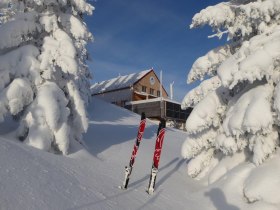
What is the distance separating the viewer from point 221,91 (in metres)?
16.0

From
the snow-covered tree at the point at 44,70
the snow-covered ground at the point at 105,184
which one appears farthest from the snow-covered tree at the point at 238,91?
the snow-covered tree at the point at 44,70

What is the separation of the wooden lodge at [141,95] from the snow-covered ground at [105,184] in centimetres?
2658

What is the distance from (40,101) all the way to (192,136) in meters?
6.20

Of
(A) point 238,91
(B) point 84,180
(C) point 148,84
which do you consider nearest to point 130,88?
(C) point 148,84

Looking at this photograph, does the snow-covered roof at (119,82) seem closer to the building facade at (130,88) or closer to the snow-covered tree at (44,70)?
the building facade at (130,88)

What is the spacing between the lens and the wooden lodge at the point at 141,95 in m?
46.9

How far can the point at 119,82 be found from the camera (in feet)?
190

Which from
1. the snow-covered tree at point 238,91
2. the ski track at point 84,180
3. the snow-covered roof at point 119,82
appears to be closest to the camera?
the ski track at point 84,180

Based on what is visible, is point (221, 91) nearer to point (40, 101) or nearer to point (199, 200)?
point (199, 200)

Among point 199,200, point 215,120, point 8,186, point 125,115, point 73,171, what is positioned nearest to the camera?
point 8,186

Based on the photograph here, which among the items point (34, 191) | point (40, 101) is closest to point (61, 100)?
point (40, 101)

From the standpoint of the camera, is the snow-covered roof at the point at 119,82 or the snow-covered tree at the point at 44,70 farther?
the snow-covered roof at the point at 119,82

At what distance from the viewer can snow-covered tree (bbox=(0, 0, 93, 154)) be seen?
15422 mm

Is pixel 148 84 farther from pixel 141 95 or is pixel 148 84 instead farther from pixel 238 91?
pixel 238 91
